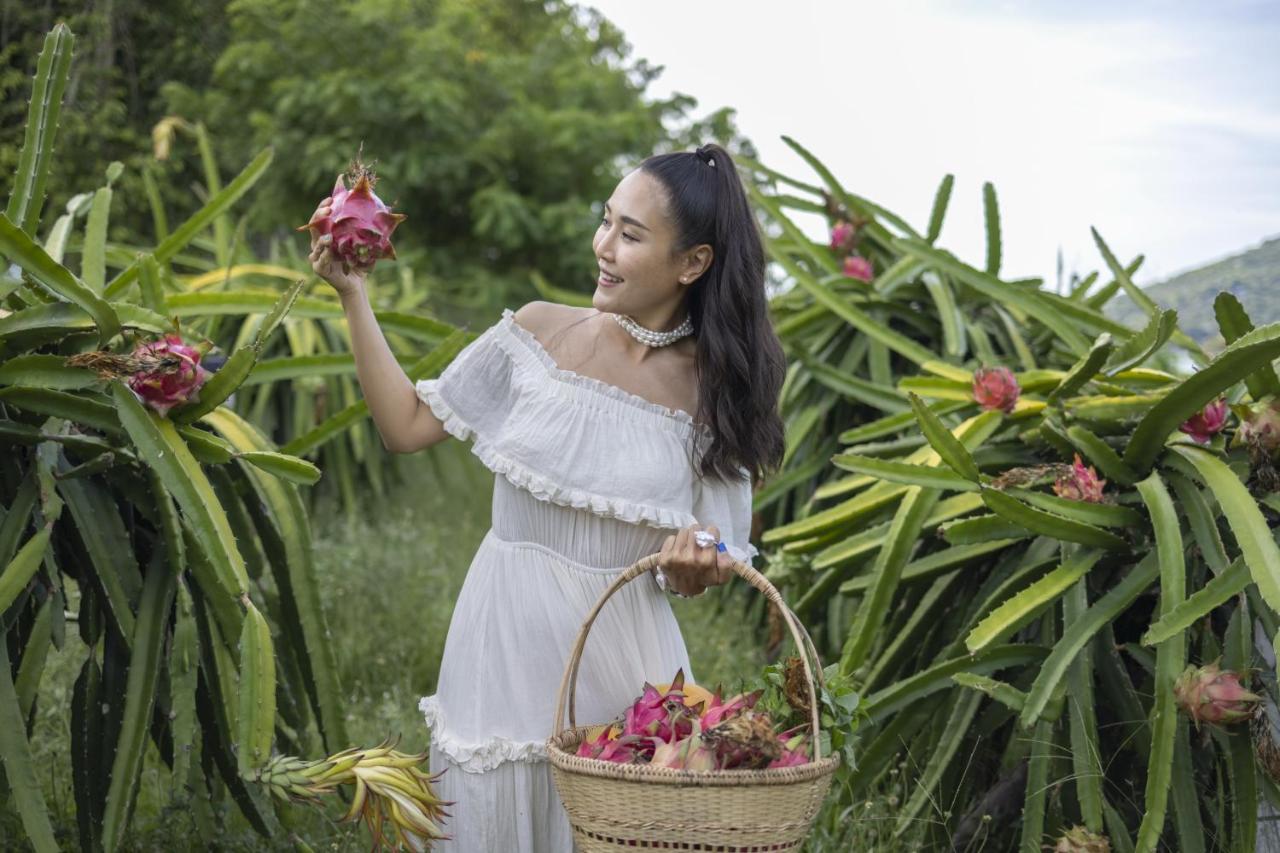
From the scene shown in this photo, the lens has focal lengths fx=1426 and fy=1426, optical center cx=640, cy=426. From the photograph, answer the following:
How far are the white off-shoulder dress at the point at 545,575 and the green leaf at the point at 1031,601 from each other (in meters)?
0.68

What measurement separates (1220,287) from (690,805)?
13.4 ft

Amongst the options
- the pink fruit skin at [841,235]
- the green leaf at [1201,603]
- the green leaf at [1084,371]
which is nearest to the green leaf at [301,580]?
the green leaf at [1201,603]

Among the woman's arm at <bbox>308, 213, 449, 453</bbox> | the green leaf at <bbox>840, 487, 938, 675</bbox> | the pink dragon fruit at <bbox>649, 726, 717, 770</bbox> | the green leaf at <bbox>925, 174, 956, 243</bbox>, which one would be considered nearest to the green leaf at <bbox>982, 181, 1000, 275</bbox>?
the green leaf at <bbox>925, 174, 956, 243</bbox>

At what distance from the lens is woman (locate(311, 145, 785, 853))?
224 centimetres

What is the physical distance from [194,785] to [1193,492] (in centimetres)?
201

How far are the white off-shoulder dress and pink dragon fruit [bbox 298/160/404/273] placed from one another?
1.16ft

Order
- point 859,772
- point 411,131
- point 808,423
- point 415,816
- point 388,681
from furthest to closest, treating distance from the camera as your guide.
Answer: point 411,131
point 388,681
point 808,423
point 859,772
point 415,816

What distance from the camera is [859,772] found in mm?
3094

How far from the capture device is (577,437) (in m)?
2.26

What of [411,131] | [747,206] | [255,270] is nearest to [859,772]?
[747,206]

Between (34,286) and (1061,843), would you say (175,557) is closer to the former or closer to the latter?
(34,286)

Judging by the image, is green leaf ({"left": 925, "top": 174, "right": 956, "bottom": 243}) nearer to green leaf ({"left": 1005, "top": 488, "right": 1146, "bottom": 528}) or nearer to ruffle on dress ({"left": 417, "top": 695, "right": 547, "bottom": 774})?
green leaf ({"left": 1005, "top": 488, "right": 1146, "bottom": 528})

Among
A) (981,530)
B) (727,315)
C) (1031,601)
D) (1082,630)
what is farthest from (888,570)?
(727,315)

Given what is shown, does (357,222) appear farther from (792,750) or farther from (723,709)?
(792,750)
